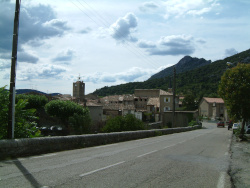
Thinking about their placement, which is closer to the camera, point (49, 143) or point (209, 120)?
point (49, 143)

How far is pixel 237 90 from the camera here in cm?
2092

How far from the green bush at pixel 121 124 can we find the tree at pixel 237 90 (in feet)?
34.1

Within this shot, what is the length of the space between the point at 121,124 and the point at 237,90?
12180 mm

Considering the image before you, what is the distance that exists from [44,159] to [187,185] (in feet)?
17.1

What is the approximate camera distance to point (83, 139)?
14359 millimetres

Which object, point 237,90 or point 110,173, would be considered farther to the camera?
point 237,90

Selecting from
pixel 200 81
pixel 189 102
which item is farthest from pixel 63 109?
pixel 200 81

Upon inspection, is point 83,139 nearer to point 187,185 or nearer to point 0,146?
point 0,146

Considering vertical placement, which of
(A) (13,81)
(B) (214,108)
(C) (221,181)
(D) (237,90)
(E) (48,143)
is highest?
(D) (237,90)

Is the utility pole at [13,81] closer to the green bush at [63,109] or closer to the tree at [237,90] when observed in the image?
the tree at [237,90]

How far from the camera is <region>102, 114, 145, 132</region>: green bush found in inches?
1106

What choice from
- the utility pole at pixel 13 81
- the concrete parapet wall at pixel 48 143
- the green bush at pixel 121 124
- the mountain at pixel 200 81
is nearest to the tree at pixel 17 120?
the utility pole at pixel 13 81

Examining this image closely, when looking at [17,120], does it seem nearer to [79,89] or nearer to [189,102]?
[79,89]

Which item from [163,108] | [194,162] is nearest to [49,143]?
[194,162]
